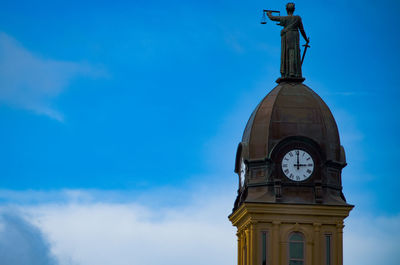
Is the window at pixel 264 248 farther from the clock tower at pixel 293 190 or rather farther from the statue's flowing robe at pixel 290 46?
the statue's flowing robe at pixel 290 46

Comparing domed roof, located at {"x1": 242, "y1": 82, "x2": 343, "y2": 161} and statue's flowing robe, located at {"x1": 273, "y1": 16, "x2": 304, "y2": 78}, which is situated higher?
statue's flowing robe, located at {"x1": 273, "y1": 16, "x2": 304, "y2": 78}

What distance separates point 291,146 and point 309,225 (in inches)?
197

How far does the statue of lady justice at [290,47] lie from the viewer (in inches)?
3701

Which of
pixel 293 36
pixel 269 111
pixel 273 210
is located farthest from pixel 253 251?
pixel 293 36

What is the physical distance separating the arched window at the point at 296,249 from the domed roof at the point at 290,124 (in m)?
5.19

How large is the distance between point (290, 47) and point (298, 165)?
896 cm

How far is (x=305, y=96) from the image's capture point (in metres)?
92.2

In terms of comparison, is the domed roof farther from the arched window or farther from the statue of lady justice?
the arched window

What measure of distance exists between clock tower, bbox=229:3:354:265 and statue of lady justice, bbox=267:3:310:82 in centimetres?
356

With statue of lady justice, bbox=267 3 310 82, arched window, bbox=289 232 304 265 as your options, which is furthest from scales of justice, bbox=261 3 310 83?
arched window, bbox=289 232 304 265

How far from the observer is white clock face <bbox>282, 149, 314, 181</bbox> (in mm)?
89188

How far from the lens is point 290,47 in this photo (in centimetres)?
9400

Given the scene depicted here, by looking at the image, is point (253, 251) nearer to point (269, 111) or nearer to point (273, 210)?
point (273, 210)

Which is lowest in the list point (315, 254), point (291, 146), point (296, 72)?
point (315, 254)
